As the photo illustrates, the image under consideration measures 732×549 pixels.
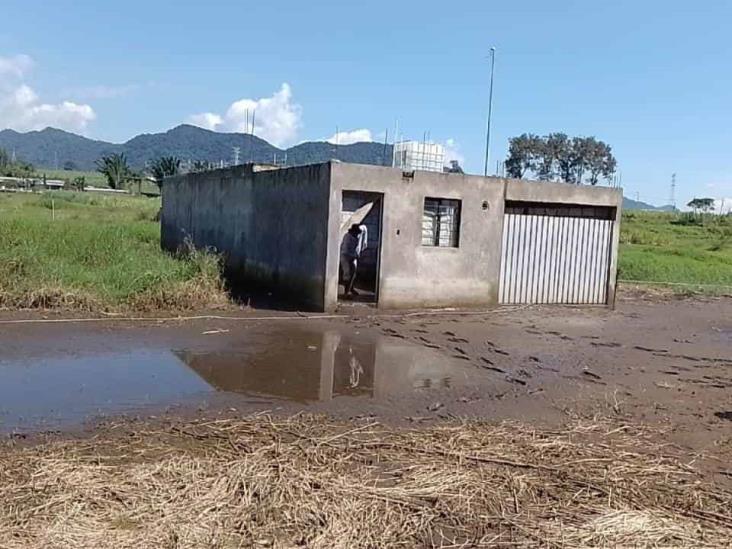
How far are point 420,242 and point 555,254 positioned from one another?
12.1 feet

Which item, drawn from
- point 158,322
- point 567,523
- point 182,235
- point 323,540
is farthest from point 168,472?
point 182,235

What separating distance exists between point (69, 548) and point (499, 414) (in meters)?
4.39

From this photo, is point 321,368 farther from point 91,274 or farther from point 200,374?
point 91,274

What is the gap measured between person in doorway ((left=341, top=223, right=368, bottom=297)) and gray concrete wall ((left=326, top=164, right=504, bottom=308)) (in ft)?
1.86

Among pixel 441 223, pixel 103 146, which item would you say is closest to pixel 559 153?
pixel 441 223

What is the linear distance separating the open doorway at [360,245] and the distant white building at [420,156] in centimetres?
223

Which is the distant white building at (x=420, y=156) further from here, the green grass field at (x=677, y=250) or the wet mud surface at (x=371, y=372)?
the green grass field at (x=677, y=250)

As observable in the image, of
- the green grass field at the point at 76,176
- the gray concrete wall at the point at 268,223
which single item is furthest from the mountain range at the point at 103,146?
the gray concrete wall at the point at 268,223

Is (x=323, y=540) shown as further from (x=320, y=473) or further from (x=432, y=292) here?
(x=432, y=292)

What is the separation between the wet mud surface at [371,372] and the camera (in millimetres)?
6680

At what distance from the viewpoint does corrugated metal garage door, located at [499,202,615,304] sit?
15125 millimetres

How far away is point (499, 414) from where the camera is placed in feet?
22.4

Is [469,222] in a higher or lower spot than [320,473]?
higher

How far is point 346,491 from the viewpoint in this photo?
4504mm
